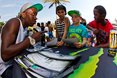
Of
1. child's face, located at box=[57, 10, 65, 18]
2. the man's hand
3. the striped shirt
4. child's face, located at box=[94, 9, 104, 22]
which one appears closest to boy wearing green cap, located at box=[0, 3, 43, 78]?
the man's hand

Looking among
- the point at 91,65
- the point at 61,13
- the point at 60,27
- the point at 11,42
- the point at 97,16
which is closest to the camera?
the point at 91,65

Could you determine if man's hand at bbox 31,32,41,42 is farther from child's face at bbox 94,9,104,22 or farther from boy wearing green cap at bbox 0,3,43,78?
child's face at bbox 94,9,104,22

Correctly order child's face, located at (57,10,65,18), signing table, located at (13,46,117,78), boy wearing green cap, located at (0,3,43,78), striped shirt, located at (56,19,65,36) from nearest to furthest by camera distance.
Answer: signing table, located at (13,46,117,78) → boy wearing green cap, located at (0,3,43,78) → child's face, located at (57,10,65,18) → striped shirt, located at (56,19,65,36)

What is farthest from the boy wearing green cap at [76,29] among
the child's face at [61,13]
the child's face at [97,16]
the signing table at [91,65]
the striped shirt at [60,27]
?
the signing table at [91,65]

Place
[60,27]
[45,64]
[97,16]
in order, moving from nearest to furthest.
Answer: [45,64] < [97,16] < [60,27]

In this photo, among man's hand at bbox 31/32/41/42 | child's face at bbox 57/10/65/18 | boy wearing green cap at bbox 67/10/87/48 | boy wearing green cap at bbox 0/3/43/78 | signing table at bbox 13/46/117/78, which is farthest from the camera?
child's face at bbox 57/10/65/18

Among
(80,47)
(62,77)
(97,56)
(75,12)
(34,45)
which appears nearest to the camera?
(62,77)

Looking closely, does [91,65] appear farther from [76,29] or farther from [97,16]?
[76,29]

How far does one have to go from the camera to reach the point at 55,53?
276 centimetres

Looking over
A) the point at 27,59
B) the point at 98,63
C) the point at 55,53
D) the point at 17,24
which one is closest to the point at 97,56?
the point at 98,63

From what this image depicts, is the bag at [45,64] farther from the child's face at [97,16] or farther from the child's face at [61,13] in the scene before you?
the child's face at [61,13]

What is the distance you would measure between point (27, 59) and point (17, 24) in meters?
0.45

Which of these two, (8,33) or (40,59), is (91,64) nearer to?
(40,59)

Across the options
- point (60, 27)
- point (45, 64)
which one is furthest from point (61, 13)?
point (45, 64)
